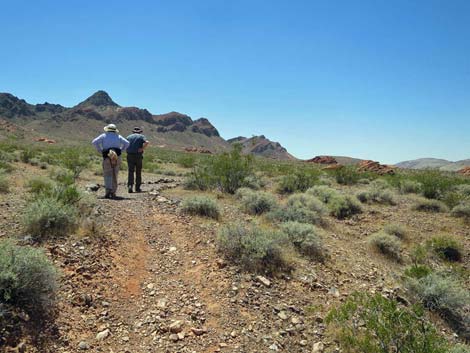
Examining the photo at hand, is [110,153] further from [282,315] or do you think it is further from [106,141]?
[282,315]

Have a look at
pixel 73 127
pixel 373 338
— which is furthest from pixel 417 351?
pixel 73 127

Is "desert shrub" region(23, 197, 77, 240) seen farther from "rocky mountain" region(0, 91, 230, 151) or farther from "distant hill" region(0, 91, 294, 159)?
"distant hill" region(0, 91, 294, 159)

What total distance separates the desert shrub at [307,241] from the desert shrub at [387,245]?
2011 mm

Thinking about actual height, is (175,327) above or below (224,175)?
below

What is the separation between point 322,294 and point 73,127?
112m

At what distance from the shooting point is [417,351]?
3490 millimetres

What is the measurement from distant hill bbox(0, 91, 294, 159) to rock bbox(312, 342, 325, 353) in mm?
99783

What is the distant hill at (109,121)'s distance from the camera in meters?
105

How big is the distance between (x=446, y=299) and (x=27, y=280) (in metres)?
6.24

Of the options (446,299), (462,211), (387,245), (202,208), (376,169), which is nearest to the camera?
(446,299)

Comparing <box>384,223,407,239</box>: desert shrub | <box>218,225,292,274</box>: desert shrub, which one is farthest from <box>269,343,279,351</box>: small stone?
<box>384,223,407,239</box>: desert shrub

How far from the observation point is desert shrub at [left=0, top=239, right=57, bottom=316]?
12.2 feet

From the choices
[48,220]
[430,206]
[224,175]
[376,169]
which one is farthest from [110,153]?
[376,169]

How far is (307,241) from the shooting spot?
7.16m
